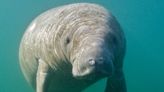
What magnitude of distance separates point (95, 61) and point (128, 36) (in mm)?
35270

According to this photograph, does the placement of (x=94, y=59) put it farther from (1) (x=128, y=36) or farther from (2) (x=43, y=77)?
(1) (x=128, y=36)

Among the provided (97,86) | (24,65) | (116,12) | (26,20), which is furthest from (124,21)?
(24,65)

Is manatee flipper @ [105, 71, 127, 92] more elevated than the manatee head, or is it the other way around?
the manatee head

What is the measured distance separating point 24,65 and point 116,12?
34594mm

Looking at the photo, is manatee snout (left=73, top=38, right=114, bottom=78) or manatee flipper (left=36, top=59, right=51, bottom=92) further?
manatee flipper (left=36, top=59, right=51, bottom=92)

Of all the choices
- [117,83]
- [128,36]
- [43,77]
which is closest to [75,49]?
[117,83]

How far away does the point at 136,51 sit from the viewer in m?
40.8

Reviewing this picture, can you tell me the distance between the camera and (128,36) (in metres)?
40.2

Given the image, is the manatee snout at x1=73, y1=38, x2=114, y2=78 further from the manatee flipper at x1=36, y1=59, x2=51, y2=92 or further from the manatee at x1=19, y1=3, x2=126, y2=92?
the manatee flipper at x1=36, y1=59, x2=51, y2=92

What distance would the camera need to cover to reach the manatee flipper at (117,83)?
24.9 ft

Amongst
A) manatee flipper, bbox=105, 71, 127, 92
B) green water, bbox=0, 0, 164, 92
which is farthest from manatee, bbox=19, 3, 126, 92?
green water, bbox=0, 0, 164, 92

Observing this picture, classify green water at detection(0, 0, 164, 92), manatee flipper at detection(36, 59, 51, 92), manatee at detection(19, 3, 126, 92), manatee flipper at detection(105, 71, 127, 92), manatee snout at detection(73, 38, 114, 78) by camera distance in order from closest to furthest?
1. manatee snout at detection(73, 38, 114, 78)
2. manatee at detection(19, 3, 126, 92)
3. manatee flipper at detection(105, 71, 127, 92)
4. manatee flipper at detection(36, 59, 51, 92)
5. green water at detection(0, 0, 164, 92)

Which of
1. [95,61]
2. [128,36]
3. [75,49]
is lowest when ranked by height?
[95,61]

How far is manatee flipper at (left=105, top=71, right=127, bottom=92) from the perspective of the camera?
7.59 m
